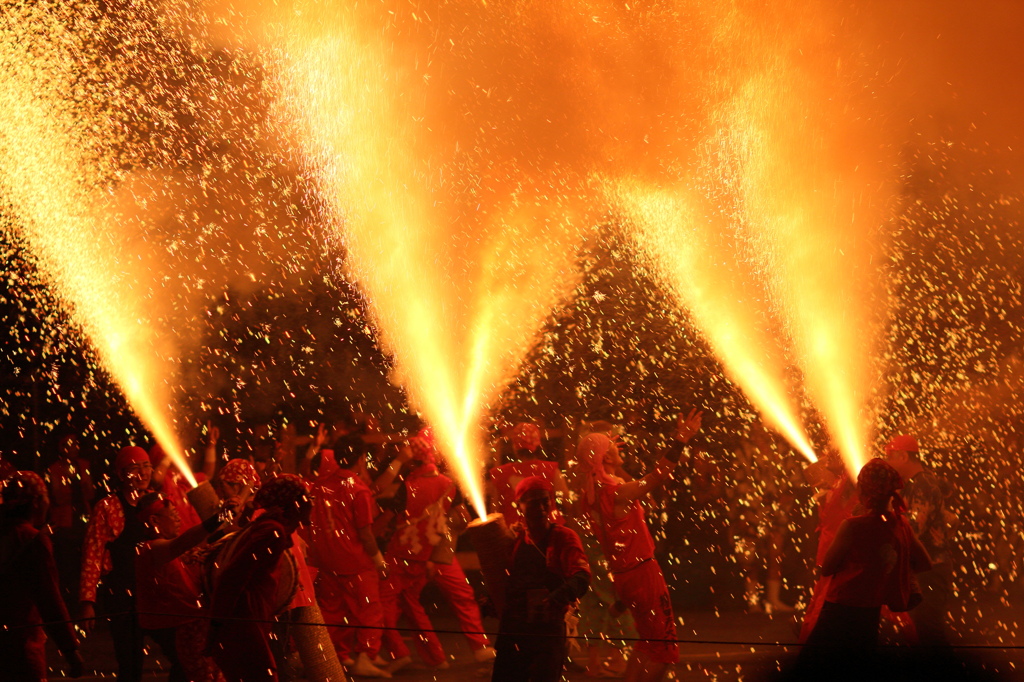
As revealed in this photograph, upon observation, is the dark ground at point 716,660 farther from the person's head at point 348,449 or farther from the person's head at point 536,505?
the person's head at point 348,449

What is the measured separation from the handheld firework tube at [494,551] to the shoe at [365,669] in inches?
115

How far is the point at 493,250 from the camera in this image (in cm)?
1412

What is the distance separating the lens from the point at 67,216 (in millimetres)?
14031

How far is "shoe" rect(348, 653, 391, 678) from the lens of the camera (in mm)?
8636

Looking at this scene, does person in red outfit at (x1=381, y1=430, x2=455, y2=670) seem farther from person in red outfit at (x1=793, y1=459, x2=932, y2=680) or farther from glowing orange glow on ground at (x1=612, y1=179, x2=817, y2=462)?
glowing orange glow on ground at (x1=612, y1=179, x2=817, y2=462)

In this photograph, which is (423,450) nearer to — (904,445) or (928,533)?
(904,445)

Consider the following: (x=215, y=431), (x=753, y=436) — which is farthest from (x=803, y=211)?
(x=215, y=431)

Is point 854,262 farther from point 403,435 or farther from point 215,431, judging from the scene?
point 215,431

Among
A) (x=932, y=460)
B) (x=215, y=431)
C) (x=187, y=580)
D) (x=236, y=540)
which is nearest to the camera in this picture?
(x=236, y=540)

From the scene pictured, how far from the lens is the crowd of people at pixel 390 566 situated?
5504mm

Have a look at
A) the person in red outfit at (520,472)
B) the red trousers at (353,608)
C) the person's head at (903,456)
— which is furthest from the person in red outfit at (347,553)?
the person's head at (903,456)

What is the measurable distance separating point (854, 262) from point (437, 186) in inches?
185

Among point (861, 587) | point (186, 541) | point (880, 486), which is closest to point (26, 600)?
point (186, 541)

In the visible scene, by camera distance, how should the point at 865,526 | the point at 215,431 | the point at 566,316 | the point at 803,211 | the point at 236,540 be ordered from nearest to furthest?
1. the point at 236,540
2. the point at 865,526
3. the point at 215,431
4. the point at 803,211
5. the point at 566,316
